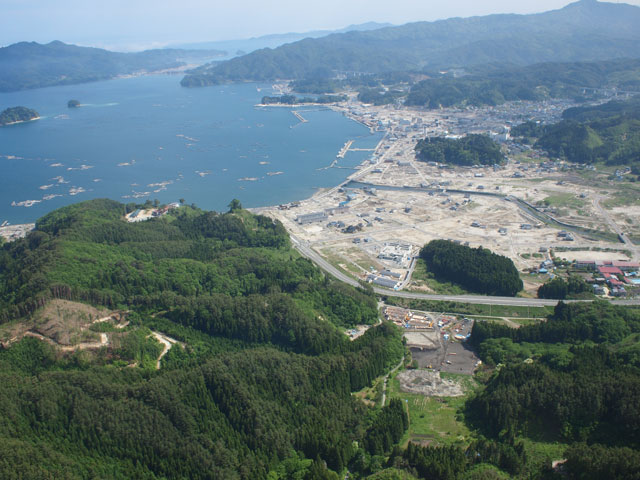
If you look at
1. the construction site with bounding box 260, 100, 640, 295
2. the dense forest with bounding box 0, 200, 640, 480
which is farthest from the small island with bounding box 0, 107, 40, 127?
the dense forest with bounding box 0, 200, 640, 480

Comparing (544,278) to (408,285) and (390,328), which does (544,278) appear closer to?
(408,285)

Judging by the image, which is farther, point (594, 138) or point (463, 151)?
point (463, 151)

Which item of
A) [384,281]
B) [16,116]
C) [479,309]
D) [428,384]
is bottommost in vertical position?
[428,384]

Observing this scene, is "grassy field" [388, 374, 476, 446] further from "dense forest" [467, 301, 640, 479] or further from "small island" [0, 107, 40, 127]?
"small island" [0, 107, 40, 127]

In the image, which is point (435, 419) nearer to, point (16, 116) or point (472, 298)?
point (472, 298)

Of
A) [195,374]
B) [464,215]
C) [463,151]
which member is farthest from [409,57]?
[195,374]
